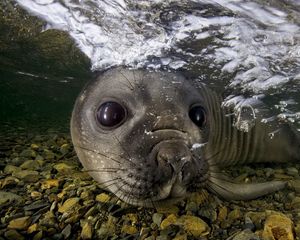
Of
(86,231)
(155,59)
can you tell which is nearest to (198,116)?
(86,231)

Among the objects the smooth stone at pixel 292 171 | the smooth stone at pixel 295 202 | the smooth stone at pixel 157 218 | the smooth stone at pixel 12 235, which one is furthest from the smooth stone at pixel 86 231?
the smooth stone at pixel 292 171

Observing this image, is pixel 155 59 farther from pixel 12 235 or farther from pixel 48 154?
pixel 12 235

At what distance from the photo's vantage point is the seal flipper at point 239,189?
13.0ft

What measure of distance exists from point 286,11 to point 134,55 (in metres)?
2.51

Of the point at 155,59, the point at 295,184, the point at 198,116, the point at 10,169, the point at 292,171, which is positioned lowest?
the point at 10,169

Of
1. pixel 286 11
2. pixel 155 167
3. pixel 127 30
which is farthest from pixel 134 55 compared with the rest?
pixel 155 167

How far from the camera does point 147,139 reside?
10.8 feet

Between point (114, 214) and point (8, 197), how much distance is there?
1376 millimetres

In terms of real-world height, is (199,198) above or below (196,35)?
below

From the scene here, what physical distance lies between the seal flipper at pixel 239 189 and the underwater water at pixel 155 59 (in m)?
0.12

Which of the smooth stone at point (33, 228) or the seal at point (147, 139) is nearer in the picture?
the seal at point (147, 139)

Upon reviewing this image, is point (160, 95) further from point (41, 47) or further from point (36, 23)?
point (41, 47)

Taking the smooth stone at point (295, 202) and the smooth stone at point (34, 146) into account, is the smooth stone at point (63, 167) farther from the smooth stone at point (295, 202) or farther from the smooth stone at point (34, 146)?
the smooth stone at point (295, 202)

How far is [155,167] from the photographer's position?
305 centimetres
